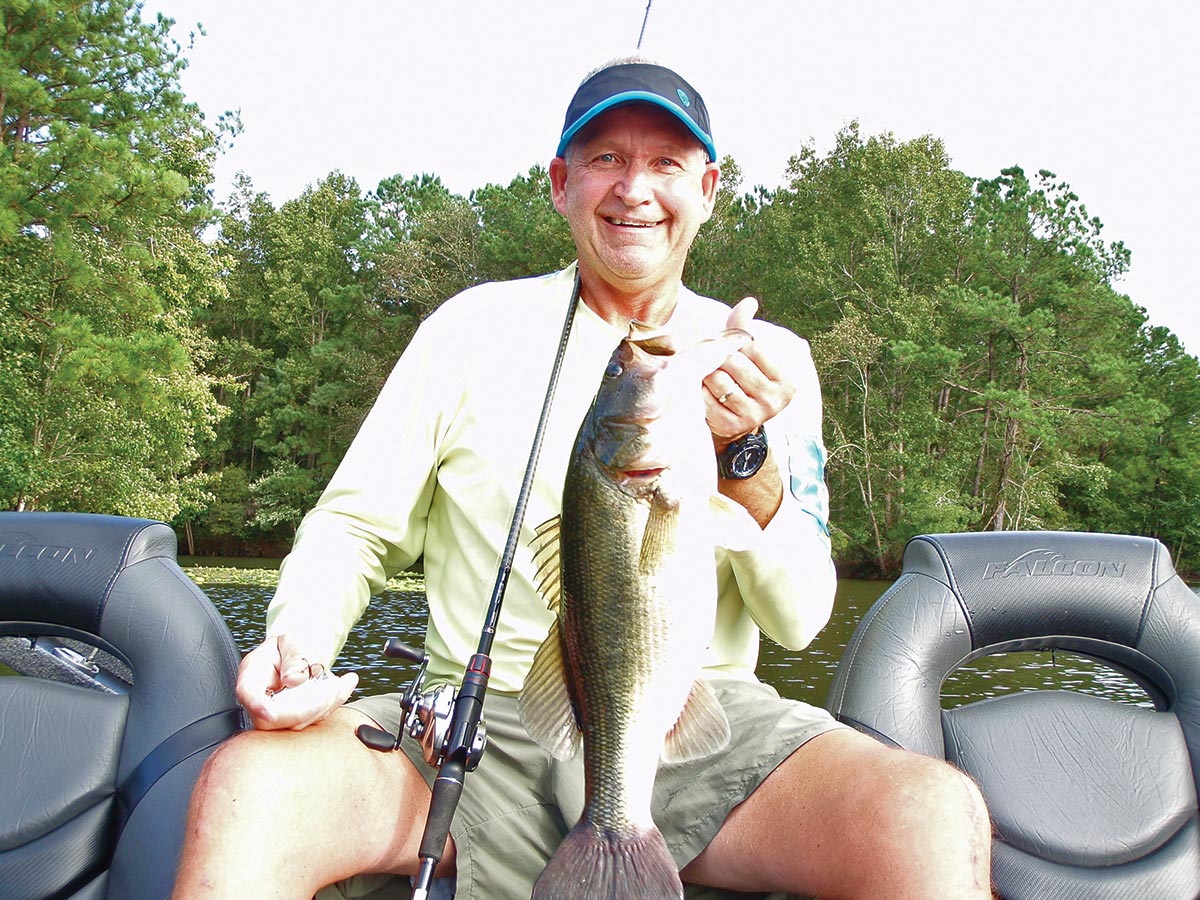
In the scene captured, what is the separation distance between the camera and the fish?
183 cm

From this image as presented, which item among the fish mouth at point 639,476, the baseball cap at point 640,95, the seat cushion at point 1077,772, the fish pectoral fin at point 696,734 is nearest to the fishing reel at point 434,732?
Answer: the fish pectoral fin at point 696,734

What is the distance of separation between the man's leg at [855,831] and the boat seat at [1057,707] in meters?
0.55

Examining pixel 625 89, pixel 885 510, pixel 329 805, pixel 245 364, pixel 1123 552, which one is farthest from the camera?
pixel 245 364

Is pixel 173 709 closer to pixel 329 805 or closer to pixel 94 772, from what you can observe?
pixel 94 772

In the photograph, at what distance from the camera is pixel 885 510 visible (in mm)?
31625

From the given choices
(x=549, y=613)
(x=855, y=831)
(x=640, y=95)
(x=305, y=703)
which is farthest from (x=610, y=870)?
(x=640, y=95)

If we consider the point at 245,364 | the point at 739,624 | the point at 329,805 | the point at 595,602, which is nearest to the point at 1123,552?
the point at 739,624

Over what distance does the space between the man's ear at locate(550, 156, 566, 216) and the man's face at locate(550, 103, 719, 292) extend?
0.13m

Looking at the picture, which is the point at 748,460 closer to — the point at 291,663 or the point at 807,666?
the point at 291,663

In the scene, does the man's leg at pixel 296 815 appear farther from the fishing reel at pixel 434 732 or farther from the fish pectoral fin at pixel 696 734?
the fish pectoral fin at pixel 696 734

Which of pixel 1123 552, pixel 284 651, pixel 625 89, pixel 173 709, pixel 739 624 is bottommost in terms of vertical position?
pixel 173 709

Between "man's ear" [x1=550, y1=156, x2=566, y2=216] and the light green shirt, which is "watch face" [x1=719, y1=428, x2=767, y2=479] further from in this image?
"man's ear" [x1=550, y1=156, x2=566, y2=216]

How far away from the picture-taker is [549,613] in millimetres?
2590

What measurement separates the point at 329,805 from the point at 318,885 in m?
0.15
